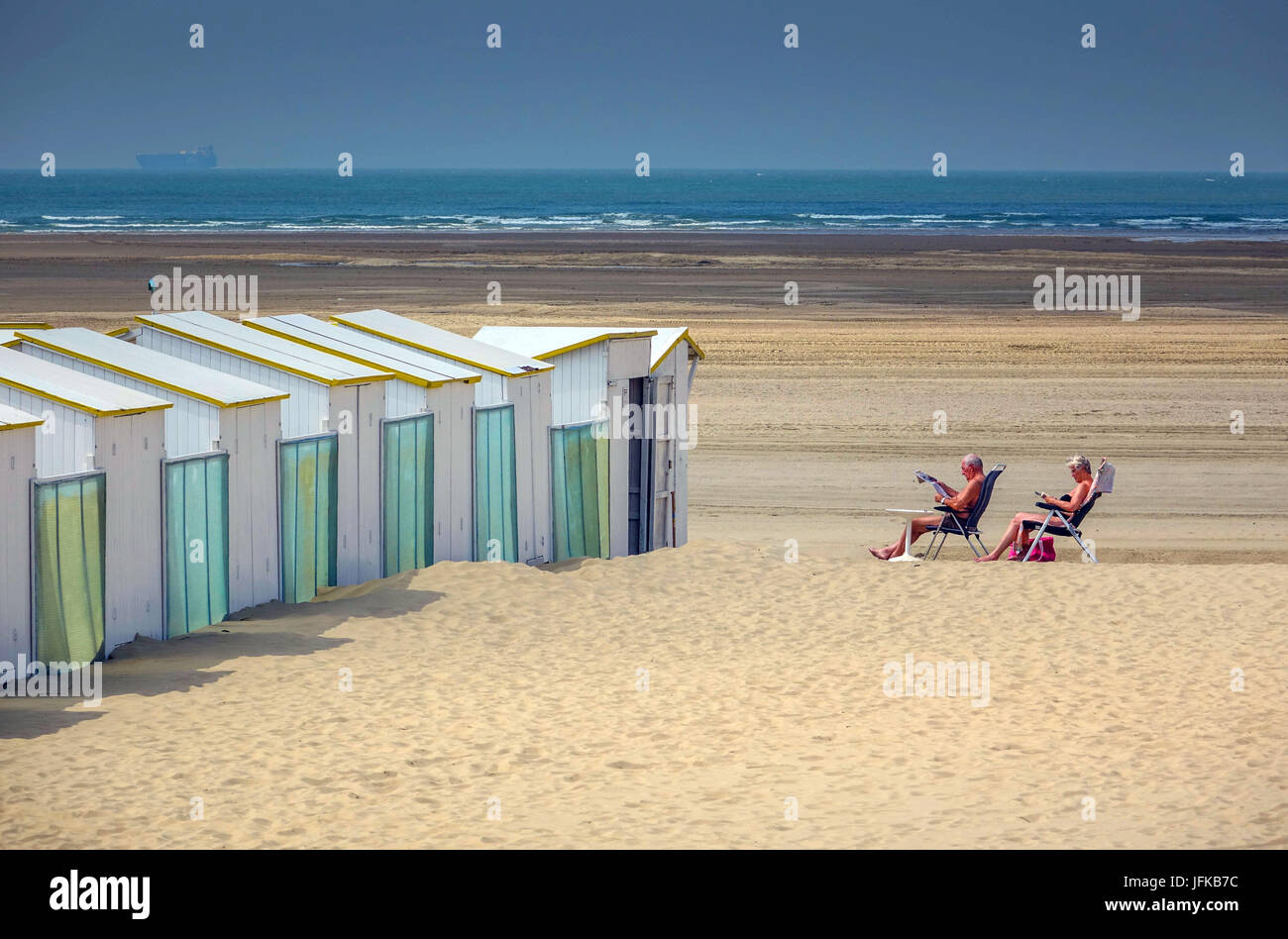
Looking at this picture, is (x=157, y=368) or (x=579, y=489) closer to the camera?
(x=157, y=368)

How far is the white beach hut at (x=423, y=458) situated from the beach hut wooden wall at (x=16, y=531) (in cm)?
292

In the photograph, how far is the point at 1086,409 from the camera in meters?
19.8

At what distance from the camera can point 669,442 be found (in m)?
12.6

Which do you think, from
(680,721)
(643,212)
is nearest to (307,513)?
(680,721)

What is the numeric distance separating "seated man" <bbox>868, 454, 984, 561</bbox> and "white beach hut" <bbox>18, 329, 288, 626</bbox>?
527 cm

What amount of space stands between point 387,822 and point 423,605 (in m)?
3.74

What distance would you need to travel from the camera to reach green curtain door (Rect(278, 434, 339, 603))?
32.4 feet

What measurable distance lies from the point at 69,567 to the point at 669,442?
557cm

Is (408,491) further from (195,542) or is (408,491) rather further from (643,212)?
(643,212)

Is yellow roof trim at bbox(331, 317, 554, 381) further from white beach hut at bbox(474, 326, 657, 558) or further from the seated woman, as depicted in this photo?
the seated woman

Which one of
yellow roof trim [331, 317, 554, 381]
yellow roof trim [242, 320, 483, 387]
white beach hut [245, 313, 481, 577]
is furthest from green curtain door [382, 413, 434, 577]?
yellow roof trim [331, 317, 554, 381]

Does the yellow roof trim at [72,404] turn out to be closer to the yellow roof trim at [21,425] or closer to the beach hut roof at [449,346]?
the yellow roof trim at [21,425]

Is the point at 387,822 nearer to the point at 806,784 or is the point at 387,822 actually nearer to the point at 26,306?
the point at 806,784

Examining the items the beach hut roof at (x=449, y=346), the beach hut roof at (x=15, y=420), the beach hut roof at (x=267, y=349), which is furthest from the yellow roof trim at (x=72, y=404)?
the beach hut roof at (x=449, y=346)
